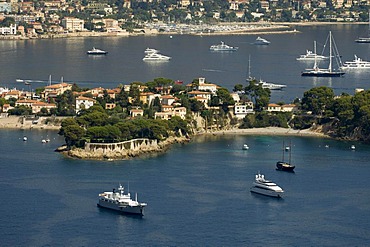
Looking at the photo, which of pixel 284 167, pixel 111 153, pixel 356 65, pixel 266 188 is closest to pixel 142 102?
pixel 111 153

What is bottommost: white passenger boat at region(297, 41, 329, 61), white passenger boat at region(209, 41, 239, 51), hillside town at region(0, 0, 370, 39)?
white passenger boat at region(297, 41, 329, 61)

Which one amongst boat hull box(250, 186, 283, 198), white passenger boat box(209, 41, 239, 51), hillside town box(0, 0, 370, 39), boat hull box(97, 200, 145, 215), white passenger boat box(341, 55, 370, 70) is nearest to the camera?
boat hull box(97, 200, 145, 215)

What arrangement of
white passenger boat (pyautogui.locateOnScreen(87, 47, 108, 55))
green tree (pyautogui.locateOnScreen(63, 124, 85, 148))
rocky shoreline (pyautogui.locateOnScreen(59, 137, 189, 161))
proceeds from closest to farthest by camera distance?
rocky shoreline (pyautogui.locateOnScreen(59, 137, 189, 161))
green tree (pyautogui.locateOnScreen(63, 124, 85, 148))
white passenger boat (pyautogui.locateOnScreen(87, 47, 108, 55))

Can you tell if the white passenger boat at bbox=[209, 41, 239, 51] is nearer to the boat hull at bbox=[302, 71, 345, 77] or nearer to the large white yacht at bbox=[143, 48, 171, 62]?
the large white yacht at bbox=[143, 48, 171, 62]

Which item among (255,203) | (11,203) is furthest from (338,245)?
(11,203)

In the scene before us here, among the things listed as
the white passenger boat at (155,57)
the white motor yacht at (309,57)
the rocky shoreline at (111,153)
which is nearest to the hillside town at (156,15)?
the white passenger boat at (155,57)

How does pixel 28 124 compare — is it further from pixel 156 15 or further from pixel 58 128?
pixel 156 15

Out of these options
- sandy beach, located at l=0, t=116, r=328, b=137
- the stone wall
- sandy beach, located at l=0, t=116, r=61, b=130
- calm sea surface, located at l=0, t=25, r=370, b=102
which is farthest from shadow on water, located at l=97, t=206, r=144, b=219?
calm sea surface, located at l=0, t=25, r=370, b=102

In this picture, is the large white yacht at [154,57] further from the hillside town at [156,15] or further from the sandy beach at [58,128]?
the sandy beach at [58,128]
